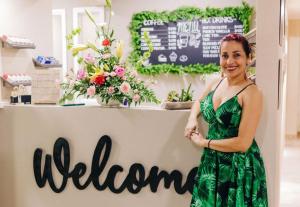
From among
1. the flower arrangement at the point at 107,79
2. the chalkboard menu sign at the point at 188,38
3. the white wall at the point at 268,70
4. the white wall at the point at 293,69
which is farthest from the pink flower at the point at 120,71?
the white wall at the point at 293,69

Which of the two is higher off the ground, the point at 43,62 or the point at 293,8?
the point at 293,8

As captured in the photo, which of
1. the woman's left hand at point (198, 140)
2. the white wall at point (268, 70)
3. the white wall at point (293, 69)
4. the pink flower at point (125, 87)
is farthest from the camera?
the white wall at point (293, 69)

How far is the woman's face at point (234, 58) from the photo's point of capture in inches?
83.7

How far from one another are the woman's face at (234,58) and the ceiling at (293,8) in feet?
13.0

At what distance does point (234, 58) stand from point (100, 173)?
4.17 ft

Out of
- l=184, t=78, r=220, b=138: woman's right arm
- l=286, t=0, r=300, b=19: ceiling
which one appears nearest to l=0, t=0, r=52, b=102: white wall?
l=184, t=78, r=220, b=138: woman's right arm

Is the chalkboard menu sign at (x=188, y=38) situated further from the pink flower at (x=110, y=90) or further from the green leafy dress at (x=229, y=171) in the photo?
the green leafy dress at (x=229, y=171)

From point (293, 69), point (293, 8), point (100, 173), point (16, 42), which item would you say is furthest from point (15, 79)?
point (293, 69)

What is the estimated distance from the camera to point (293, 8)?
6.86 m

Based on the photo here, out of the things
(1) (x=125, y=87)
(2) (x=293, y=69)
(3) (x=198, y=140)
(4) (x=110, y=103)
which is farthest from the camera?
(2) (x=293, y=69)

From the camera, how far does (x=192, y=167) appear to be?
2664mm

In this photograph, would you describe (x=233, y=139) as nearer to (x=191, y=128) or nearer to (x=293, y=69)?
(x=191, y=128)

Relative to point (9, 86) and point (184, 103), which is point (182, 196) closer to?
point (184, 103)

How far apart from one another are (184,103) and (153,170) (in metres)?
0.49
